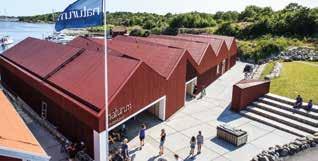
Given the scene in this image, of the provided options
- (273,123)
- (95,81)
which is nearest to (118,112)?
(95,81)

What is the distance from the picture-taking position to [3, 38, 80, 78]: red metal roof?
76.1 feet

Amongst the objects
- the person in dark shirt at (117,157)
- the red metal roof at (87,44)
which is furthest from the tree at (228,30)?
the person in dark shirt at (117,157)

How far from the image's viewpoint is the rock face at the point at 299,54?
39250mm

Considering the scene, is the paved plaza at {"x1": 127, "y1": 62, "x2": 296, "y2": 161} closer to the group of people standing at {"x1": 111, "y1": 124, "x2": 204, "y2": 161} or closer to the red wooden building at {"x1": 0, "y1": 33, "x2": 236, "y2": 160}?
the group of people standing at {"x1": 111, "y1": 124, "x2": 204, "y2": 161}

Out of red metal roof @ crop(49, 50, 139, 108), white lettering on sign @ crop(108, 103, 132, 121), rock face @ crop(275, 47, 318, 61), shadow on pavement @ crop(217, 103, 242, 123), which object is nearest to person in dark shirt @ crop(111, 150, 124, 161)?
white lettering on sign @ crop(108, 103, 132, 121)

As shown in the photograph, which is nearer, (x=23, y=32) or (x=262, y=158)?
(x=262, y=158)

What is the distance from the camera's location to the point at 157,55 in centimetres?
2509

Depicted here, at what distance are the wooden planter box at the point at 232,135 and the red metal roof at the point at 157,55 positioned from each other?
18.5ft

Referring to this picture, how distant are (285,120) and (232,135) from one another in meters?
5.55

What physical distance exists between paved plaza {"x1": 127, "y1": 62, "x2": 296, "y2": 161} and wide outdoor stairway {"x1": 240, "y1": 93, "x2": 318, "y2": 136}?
680 millimetres

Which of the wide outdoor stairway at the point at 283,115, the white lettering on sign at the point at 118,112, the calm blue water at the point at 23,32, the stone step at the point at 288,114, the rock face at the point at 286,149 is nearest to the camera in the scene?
the white lettering on sign at the point at 118,112

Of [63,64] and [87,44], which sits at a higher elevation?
[87,44]

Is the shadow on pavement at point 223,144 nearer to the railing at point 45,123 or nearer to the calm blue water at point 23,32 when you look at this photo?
the railing at point 45,123

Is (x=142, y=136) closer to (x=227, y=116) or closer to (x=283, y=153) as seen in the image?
(x=283, y=153)
